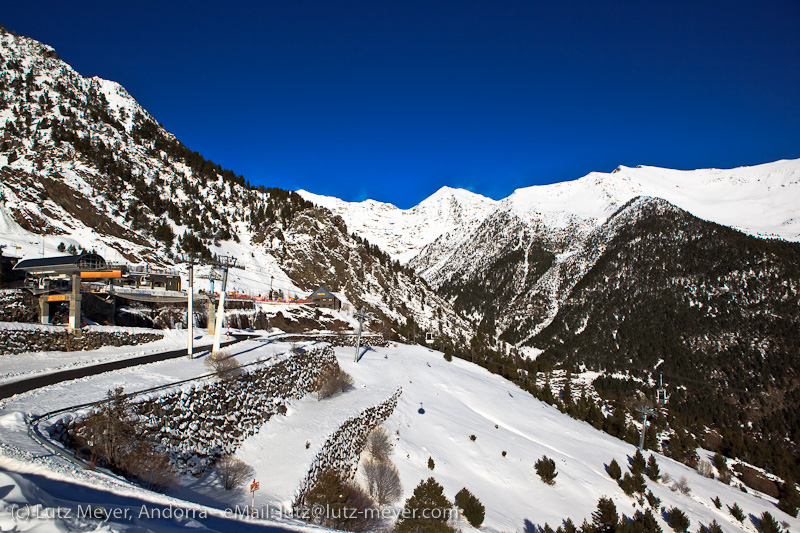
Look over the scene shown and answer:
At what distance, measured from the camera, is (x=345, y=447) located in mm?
17906

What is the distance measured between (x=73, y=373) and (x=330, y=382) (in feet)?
40.1

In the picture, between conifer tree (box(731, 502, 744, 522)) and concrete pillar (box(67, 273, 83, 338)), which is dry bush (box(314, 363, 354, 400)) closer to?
concrete pillar (box(67, 273, 83, 338))

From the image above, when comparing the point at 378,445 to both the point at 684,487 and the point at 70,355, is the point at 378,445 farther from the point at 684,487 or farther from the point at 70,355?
the point at 684,487

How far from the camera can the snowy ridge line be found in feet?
46.6

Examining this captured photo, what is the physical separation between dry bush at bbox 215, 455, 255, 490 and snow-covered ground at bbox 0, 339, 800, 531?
0.31 m

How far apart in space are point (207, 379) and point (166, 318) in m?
25.5

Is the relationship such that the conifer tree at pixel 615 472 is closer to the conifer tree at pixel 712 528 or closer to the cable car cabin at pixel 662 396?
the conifer tree at pixel 712 528

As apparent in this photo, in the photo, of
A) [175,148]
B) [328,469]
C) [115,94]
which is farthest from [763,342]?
[115,94]

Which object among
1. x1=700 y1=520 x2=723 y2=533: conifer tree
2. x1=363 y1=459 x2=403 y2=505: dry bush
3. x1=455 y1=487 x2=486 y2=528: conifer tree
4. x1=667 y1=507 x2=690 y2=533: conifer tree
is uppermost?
x1=363 y1=459 x2=403 y2=505: dry bush

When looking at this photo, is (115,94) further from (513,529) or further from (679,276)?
(679,276)

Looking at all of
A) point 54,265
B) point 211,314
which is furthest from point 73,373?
point 54,265

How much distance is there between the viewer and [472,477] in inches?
→ 856

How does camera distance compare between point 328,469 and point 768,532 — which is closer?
point 328,469

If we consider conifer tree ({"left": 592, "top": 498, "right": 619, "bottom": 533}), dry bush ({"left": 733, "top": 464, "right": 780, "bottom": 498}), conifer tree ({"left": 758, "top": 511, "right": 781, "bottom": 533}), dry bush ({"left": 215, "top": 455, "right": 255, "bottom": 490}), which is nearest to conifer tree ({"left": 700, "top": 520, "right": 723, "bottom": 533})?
conifer tree ({"left": 758, "top": 511, "right": 781, "bottom": 533})
